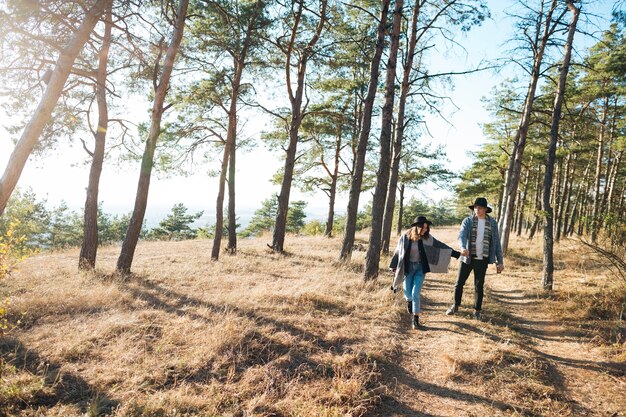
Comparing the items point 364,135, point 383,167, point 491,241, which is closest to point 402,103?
point 364,135

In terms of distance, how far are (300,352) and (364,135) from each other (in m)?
6.67

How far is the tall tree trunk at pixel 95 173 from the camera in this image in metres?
9.17

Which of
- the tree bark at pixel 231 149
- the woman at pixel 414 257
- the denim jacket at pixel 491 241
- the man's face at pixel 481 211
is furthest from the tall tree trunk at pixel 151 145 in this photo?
the man's face at pixel 481 211

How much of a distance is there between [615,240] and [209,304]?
8803 mm

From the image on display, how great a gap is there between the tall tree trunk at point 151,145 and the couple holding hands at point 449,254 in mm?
6749

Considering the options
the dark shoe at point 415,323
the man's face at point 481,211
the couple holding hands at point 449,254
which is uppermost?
the man's face at point 481,211

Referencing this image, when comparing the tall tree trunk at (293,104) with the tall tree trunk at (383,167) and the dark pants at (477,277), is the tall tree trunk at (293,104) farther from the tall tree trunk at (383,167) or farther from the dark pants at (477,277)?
the dark pants at (477,277)

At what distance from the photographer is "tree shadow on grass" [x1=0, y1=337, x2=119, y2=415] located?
298 cm

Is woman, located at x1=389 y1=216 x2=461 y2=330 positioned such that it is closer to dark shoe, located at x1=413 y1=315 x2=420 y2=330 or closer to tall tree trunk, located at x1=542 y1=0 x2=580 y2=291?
dark shoe, located at x1=413 y1=315 x2=420 y2=330

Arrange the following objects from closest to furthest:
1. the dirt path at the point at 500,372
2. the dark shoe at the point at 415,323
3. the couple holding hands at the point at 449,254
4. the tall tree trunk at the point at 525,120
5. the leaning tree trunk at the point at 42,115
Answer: the dirt path at the point at 500,372
the leaning tree trunk at the point at 42,115
the dark shoe at the point at 415,323
the couple holding hands at the point at 449,254
the tall tree trunk at the point at 525,120

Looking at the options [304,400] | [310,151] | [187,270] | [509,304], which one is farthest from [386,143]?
[310,151]

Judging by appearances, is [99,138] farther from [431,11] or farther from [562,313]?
[562,313]

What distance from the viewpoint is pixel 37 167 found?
10.5 metres

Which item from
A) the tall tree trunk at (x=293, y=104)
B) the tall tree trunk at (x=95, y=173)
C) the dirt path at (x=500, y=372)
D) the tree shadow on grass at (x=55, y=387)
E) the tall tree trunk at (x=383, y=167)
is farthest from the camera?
the tall tree trunk at (x=293, y=104)
